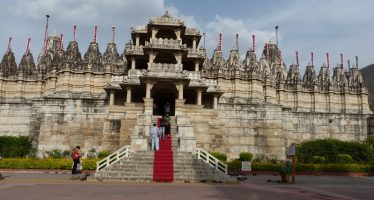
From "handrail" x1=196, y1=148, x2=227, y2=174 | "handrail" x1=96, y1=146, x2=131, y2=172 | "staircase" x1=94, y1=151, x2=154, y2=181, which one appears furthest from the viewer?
"handrail" x1=196, y1=148, x2=227, y2=174

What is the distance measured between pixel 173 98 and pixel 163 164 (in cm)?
1386

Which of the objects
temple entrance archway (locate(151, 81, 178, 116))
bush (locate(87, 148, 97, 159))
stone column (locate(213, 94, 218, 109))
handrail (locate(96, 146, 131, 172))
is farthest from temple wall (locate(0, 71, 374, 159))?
handrail (locate(96, 146, 131, 172))

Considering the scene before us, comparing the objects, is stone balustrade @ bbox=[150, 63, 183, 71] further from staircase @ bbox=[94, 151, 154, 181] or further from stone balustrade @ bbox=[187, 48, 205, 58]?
staircase @ bbox=[94, 151, 154, 181]

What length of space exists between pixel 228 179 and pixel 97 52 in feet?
112

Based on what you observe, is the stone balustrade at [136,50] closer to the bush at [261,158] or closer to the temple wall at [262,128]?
the temple wall at [262,128]

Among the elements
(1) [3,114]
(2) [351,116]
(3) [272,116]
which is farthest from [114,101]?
(2) [351,116]

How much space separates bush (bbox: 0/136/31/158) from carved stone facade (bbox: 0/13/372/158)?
1.24 meters

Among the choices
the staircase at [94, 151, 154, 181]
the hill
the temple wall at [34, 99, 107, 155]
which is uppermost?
the hill

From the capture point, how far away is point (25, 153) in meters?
38.7

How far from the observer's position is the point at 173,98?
33.5 m

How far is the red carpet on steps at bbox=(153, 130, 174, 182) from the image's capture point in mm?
18906

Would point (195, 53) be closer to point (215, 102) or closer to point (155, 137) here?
point (215, 102)

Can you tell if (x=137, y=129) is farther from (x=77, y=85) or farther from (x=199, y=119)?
(x=77, y=85)

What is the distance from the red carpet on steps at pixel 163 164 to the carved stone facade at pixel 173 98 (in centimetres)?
Result: 105
